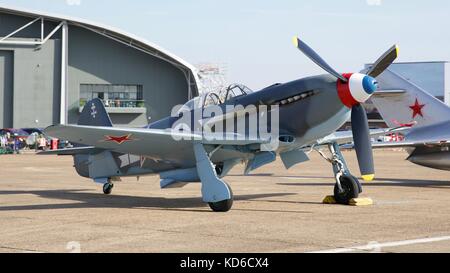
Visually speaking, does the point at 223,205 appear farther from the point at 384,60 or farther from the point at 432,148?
the point at 432,148

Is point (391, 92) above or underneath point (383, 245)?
above

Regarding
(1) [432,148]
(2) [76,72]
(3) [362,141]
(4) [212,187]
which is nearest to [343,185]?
(3) [362,141]

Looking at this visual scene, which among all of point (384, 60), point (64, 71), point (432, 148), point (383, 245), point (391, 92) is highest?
point (64, 71)

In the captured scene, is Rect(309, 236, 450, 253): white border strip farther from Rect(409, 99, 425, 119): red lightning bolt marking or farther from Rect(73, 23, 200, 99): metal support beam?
Rect(73, 23, 200, 99): metal support beam

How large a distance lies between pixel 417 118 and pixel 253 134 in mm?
8689

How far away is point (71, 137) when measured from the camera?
11.7 m

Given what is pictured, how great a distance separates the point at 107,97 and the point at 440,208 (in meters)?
56.0

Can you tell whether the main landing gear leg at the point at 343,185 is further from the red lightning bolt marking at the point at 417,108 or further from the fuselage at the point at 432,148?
the red lightning bolt marking at the point at 417,108

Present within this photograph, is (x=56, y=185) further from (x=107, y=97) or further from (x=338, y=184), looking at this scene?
(x=107, y=97)

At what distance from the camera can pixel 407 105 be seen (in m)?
19.8

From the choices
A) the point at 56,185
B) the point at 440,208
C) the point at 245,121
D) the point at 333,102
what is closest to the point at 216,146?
the point at 245,121

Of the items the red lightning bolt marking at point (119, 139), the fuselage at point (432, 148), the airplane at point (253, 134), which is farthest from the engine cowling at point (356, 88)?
the fuselage at point (432, 148)

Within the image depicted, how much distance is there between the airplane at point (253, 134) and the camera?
39.0ft

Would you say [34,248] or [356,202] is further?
[356,202]
